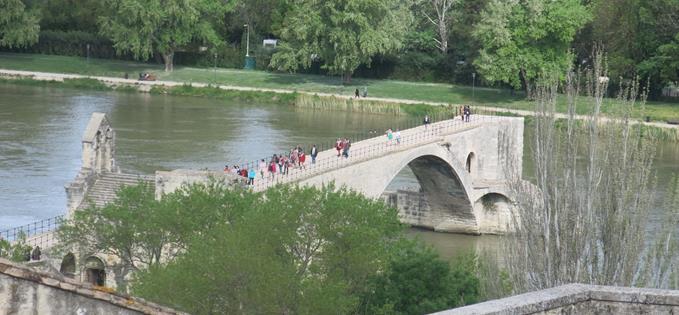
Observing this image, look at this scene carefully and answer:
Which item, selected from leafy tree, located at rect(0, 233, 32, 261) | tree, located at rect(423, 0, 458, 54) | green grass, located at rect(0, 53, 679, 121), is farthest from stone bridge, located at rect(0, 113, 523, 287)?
tree, located at rect(423, 0, 458, 54)

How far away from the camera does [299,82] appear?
3932 inches

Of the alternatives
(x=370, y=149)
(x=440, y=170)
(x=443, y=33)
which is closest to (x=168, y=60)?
(x=443, y=33)

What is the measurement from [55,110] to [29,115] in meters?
3.53

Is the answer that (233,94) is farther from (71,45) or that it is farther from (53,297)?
(53,297)

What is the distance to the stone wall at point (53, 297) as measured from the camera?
19078mm

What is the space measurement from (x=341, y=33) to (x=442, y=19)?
24.3ft

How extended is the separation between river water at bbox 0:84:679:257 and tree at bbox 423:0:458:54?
12.1 meters

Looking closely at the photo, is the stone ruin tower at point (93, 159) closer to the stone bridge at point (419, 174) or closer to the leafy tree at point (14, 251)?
the stone bridge at point (419, 174)

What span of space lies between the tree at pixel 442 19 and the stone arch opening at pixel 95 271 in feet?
196

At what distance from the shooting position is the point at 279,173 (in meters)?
48.9

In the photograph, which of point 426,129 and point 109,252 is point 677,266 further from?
point 426,129

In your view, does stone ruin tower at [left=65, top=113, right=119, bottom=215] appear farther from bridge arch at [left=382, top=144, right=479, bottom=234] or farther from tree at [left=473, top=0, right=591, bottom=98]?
tree at [left=473, top=0, right=591, bottom=98]

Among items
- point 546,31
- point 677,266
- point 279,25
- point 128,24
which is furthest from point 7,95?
point 677,266

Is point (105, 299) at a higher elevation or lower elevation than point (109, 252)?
higher
